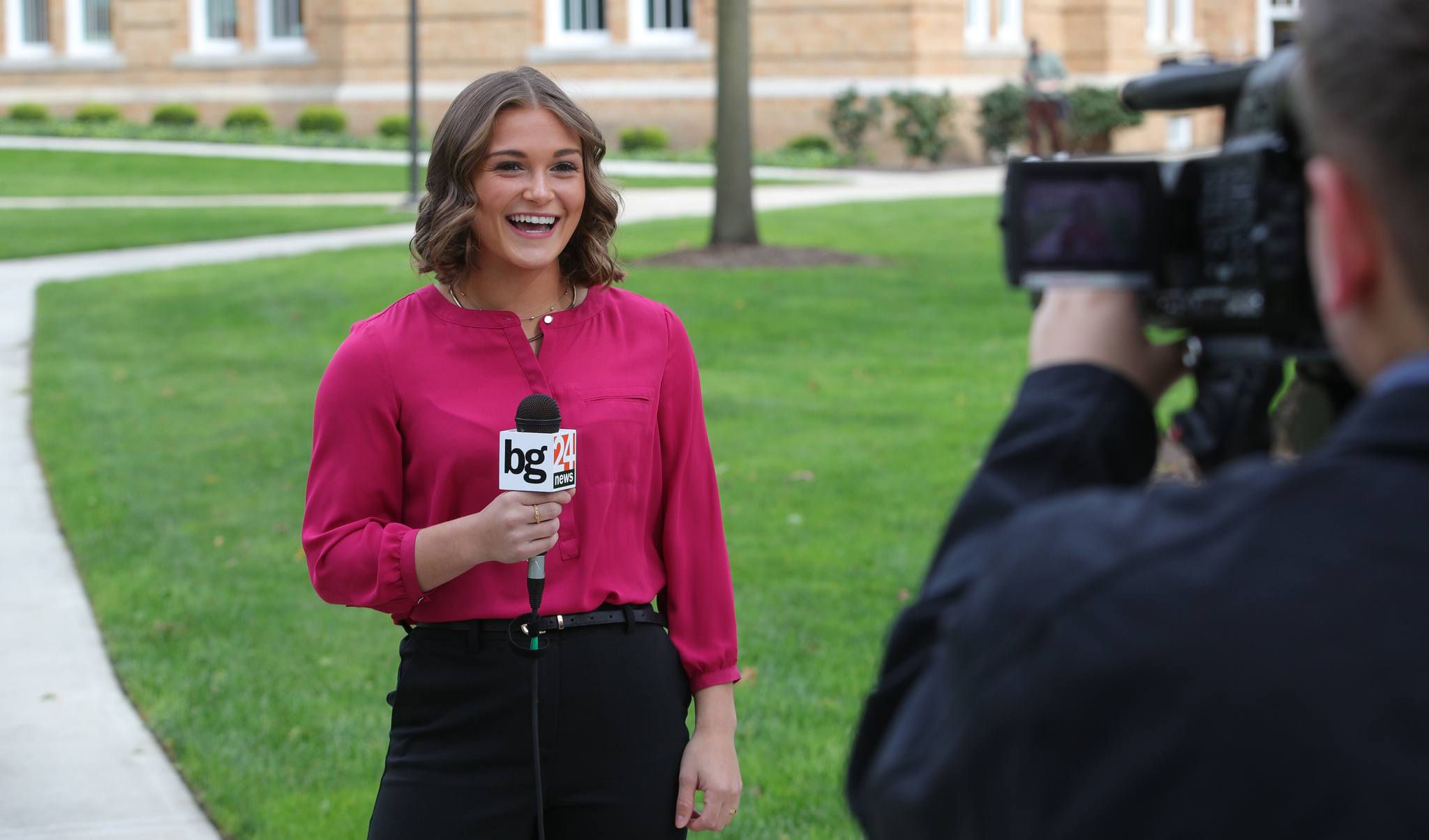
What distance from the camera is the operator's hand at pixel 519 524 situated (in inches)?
104

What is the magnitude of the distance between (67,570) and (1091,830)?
7.08 metres

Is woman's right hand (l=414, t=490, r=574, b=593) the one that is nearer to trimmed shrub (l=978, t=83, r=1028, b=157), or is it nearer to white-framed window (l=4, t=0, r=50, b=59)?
trimmed shrub (l=978, t=83, r=1028, b=157)

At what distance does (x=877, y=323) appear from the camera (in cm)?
1301

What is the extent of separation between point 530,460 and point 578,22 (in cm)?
3595

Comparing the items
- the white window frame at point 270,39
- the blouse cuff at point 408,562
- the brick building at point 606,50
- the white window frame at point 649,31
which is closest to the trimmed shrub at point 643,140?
the brick building at point 606,50

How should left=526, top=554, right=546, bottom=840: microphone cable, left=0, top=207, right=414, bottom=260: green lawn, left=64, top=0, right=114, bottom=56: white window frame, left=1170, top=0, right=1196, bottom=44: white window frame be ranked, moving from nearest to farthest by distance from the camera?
left=526, top=554, right=546, bottom=840: microphone cable < left=0, top=207, right=414, bottom=260: green lawn < left=1170, top=0, right=1196, bottom=44: white window frame < left=64, top=0, right=114, bottom=56: white window frame

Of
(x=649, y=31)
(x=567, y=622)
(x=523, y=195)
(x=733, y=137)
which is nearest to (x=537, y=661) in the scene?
(x=567, y=622)

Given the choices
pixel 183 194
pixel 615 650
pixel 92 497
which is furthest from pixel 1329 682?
pixel 183 194

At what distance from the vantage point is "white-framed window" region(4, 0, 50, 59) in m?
43.5

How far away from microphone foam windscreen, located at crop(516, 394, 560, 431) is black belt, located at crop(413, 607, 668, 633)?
34cm

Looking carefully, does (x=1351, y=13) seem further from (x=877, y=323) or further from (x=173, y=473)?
(x=877, y=323)

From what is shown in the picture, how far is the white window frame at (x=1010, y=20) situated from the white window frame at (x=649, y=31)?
21.2ft

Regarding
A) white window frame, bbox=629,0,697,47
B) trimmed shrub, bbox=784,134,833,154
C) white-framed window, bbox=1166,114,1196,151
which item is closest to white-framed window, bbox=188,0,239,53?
white window frame, bbox=629,0,697,47

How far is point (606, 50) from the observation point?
3622 cm
